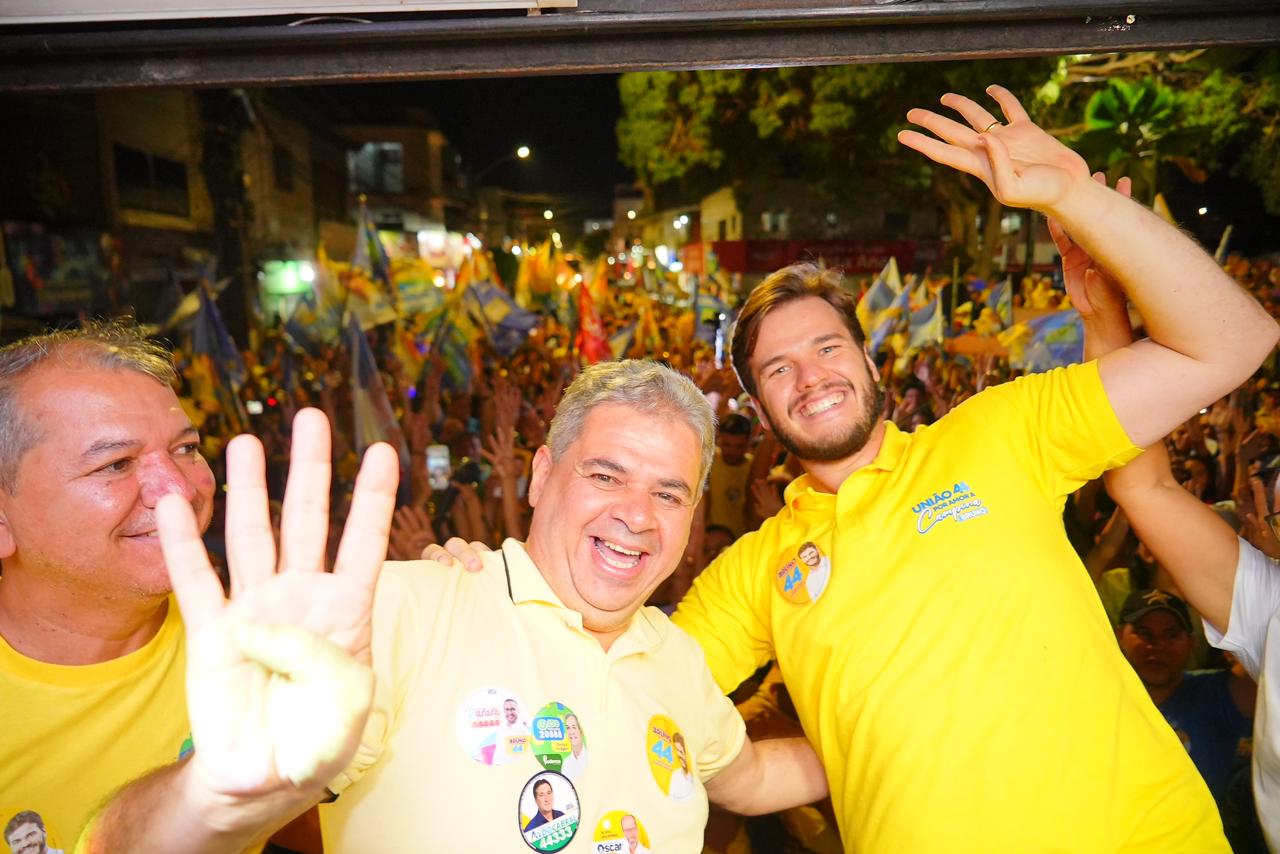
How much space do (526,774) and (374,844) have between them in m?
0.34

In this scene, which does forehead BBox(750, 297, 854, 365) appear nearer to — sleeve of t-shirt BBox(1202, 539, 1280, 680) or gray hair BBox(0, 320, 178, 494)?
sleeve of t-shirt BBox(1202, 539, 1280, 680)

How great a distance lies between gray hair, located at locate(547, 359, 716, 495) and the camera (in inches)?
87.4

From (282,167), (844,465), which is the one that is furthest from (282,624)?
(282,167)

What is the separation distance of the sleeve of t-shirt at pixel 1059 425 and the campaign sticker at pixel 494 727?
5.11ft

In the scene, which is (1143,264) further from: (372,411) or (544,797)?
(372,411)

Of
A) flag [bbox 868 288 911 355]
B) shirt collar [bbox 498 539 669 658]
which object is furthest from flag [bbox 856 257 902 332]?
shirt collar [bbox 498 539 669 658]

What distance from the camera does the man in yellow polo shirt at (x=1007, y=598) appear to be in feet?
6.66

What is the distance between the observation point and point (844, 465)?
260cm

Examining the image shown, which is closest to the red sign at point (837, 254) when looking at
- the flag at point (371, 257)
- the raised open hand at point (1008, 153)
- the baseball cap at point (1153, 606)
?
the flag at point (371, 257)

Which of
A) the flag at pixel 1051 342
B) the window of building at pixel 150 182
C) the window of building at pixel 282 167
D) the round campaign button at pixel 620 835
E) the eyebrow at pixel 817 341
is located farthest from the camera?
the window of building at pixel 282 167

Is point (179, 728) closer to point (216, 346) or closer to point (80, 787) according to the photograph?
point (80, 787)

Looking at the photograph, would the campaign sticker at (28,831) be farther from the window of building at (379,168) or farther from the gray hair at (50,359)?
the window of building at (379,168)

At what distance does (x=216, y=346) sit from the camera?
7.56 metres

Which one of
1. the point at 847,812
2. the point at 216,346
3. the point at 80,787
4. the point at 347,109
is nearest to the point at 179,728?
the point at 80,787
